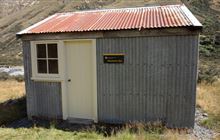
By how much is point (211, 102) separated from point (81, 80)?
4.87 m

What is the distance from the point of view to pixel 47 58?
23.8 feet

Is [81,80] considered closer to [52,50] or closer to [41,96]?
[52,50]

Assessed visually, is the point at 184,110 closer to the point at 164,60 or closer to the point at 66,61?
the point at 164,60

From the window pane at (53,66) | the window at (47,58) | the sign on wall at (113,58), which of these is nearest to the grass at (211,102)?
the sign on wall at (113,58)

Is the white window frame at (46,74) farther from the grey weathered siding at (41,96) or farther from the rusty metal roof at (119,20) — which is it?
the rusty metal roof at (119,20)

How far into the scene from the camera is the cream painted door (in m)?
6.96

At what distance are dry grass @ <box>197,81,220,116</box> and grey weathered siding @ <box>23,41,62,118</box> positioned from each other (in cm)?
485

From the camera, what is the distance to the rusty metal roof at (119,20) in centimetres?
632

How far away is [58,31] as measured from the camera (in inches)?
270

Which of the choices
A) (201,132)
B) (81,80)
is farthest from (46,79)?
(201,132)

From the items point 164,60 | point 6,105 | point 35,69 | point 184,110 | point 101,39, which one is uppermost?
point 101,39

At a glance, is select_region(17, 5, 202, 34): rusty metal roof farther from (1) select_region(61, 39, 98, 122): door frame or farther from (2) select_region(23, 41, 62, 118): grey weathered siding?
(2) select_region(23, 41, 62, 118): grey weathered siding

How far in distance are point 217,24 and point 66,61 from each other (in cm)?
2919

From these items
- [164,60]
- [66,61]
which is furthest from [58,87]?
[164,60]
